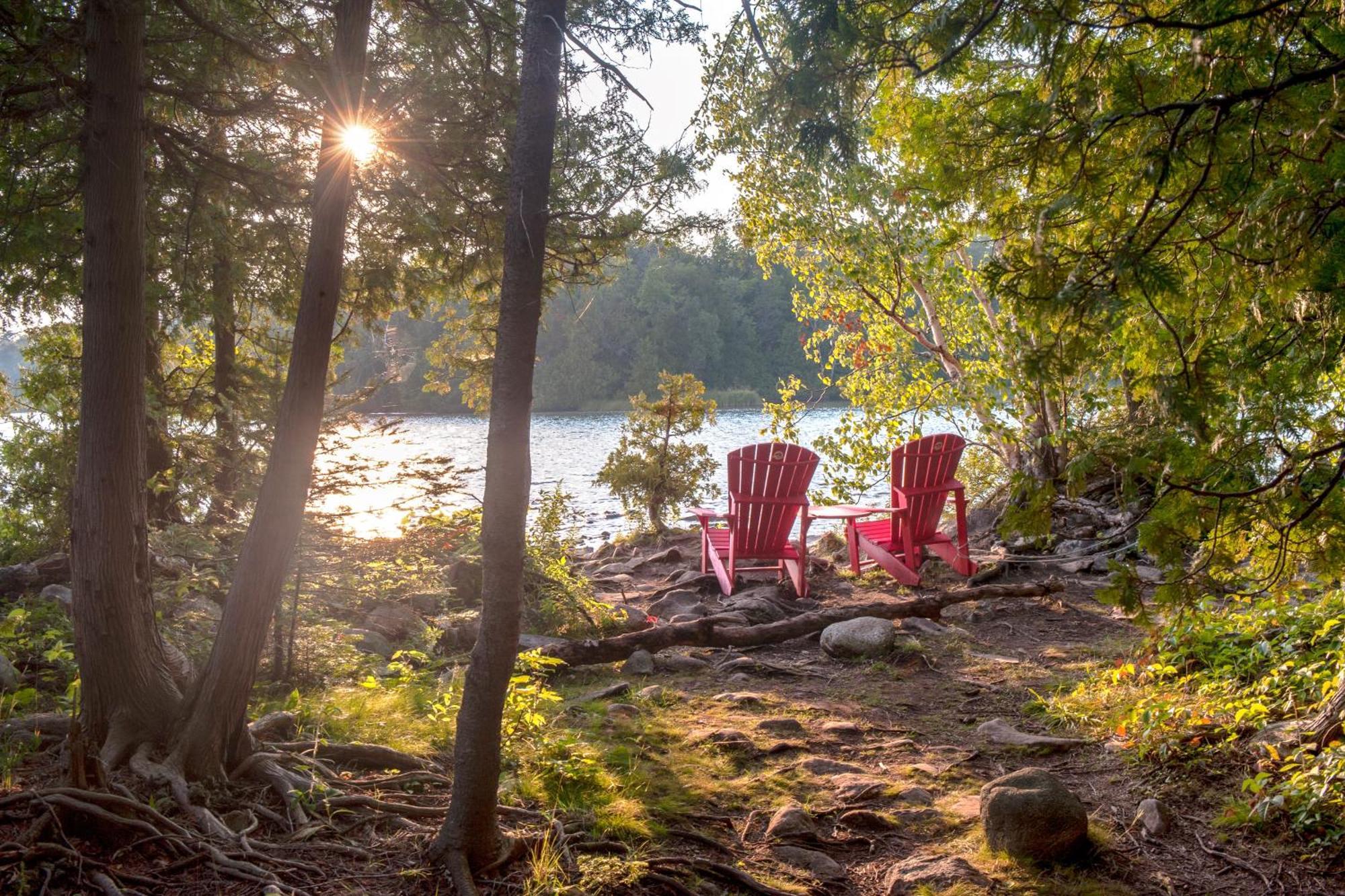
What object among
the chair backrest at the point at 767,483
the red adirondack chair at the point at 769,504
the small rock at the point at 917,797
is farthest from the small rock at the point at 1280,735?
the chair backrest at the point at 767,483

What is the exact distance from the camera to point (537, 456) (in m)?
26.0

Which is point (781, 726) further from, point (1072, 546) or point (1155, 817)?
point (1072, 546)

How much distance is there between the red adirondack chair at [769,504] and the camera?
734 centimetres

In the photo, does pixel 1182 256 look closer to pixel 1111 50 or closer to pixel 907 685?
pixel 1111 50

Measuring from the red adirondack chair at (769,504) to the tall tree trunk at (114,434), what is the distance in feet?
16.0

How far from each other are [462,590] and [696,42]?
5081 millimetres

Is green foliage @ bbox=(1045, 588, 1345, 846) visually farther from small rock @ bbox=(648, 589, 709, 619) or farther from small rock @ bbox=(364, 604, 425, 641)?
small rock @ bbox=(364, 604, 425, 641)

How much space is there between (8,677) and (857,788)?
3.62m

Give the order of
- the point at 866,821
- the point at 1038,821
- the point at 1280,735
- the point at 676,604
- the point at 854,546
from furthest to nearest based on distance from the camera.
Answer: the point at 854,546
the point at 676,604
the point at 866,821
the point at 1280,735
the point at 1038,821

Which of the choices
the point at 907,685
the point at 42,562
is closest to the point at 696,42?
the point at 907,685

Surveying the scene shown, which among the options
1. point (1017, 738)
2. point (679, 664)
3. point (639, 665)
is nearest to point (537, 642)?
point (639, 665)

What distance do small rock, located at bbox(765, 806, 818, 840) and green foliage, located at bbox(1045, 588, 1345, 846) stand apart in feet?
4.54

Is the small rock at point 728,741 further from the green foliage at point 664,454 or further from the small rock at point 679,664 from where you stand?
the green foliage at point 664,454

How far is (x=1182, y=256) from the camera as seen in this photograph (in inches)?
Answer: 109
